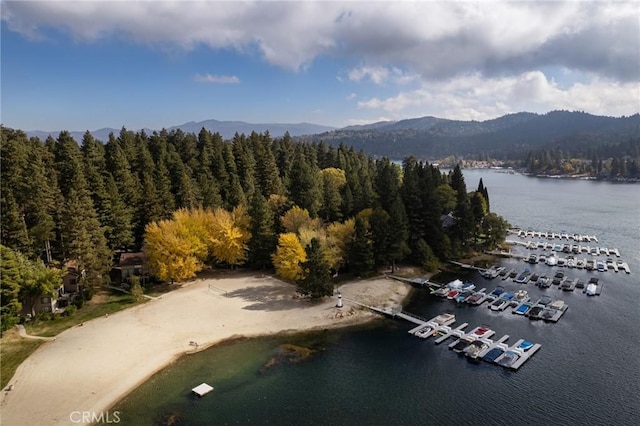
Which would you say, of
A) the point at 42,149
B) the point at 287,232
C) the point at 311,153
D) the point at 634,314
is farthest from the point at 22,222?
the point at 634,314

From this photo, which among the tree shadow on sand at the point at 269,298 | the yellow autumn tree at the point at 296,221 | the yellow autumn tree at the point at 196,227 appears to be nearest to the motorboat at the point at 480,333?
the tree shadow on sand at the point at 269,298

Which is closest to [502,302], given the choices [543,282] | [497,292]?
[497,292]

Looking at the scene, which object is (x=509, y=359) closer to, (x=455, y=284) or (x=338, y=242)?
(x=455, y=284)

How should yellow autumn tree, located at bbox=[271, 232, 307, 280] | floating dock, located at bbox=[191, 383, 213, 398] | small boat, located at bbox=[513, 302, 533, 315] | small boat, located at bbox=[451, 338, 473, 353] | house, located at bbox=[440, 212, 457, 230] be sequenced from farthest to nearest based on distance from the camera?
house, located at bbox=[440, 212, 457, 230] → yellow autumn tree, located at bbox=[271, 232, 307, 280] → small boat, located at bbox=[513, 302, 533, 315] → small boat, located at bbox=[451, 338, 473, 353] → floating dock, located at bbox=[191, 383, 213, 398]

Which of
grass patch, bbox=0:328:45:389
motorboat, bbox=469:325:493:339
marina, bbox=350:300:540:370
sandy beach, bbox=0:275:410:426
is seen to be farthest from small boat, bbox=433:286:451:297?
grass patch, bbox=0:328:45:389

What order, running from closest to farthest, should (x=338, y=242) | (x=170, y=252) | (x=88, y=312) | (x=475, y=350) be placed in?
(x=475, y=350) < (x=88, y=312) < (x=170, y=252) < (x=338, y=242)

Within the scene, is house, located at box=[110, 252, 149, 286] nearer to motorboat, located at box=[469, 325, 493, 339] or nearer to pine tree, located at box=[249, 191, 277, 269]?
pine tree, located at box=[249, 191, 277, 269]
